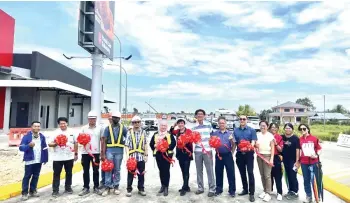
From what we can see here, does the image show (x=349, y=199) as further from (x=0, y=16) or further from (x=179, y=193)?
(x=0, y=16)

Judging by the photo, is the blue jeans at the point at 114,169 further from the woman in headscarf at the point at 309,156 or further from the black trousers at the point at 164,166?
the woman in headscarf at the point at 309,156

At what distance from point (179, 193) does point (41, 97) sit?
25912mm

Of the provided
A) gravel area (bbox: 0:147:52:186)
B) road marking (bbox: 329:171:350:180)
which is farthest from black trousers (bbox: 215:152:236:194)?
gravel area (bbox: 0:147:52:186)

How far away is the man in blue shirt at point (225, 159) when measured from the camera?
604 cm

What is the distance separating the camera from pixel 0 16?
20.7 metres

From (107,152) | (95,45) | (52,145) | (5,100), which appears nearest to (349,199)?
(107,152)

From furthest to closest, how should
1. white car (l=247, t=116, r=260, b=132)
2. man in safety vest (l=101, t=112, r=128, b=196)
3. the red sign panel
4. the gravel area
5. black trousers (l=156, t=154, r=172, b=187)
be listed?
1. white car (l=247, t=116, r=260, b=132)
2. the red sign panel
3. the gravel area
4. black trousers (l=156, t=154, r=172, b=187)
5. man in safety vest (l=101, t=112, r=128, b=196)

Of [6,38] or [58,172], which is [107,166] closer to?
[58,172]

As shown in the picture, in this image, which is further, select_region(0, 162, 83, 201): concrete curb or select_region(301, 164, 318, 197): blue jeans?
select_region(0, 162, 83, 201): concrete curb

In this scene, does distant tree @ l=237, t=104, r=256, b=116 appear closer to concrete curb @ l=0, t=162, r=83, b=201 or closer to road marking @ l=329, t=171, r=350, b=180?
road marking @ l=329, t=171, r=350, b=180

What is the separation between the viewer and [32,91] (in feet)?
87.7

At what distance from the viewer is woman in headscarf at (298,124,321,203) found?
559cm

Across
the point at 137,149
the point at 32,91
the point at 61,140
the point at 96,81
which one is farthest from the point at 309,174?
the point at 32,91

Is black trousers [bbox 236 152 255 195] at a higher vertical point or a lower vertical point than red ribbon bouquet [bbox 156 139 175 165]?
lower
